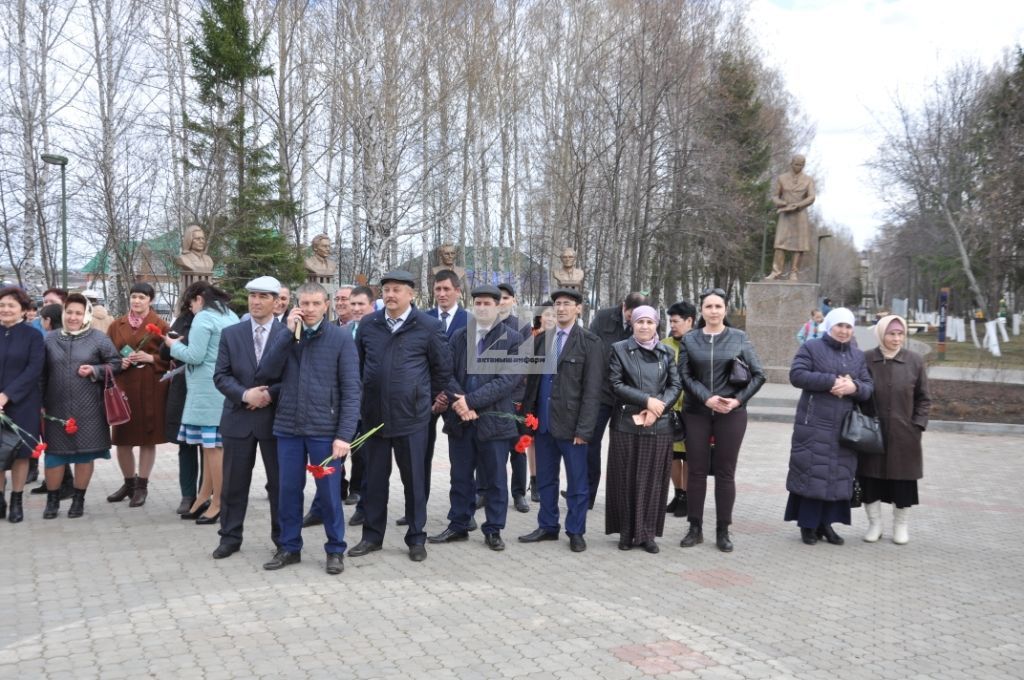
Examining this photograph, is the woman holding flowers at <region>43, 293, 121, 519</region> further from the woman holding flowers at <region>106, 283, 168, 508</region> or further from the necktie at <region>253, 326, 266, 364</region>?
the necktie at <region>253, 326, 266, 364</region>

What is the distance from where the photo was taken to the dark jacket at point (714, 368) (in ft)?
21.6

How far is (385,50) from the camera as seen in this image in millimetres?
24625

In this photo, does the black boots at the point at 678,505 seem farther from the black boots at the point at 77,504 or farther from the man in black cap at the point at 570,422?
the black boots at the point at 77,504

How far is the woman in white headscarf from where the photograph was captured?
677 centimetres

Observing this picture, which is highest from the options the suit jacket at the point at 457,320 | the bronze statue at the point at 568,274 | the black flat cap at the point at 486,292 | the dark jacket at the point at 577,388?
the bronze statue at the point at 568,274

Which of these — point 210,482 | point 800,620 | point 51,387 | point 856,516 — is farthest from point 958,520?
point 51,387

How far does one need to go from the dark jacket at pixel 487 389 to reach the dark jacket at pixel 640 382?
749mm

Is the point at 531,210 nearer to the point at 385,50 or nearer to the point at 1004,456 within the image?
the point at 385,50

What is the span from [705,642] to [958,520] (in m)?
4.30

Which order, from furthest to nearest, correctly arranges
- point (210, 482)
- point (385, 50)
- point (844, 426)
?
point (385, 50) → point (210, 482) → point (844, 426)

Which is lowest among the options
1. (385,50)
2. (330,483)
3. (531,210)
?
(330,483)

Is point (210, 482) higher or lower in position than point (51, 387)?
lower

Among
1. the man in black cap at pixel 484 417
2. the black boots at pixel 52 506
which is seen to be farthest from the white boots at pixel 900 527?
the black boots at pixel 52 506

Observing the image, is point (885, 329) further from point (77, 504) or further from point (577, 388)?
point (77, 504)
